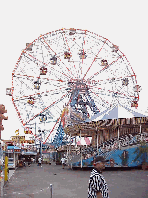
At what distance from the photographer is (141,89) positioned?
3303 cm

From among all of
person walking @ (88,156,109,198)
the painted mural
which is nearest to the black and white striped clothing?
person walking @ (88,156,109,198)

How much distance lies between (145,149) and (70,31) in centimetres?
1829

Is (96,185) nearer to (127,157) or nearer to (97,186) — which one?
(97,186)

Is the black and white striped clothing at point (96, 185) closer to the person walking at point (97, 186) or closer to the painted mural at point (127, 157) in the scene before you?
the person walking at point (97, 186)

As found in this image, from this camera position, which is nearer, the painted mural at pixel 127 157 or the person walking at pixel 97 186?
the person walking at pixel 97 186

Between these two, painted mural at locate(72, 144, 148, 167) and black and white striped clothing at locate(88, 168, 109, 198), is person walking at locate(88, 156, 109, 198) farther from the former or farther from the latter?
painted mural at locate(72, 144, 148, 167)

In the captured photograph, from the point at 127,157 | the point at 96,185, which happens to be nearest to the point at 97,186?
the point at 96,185

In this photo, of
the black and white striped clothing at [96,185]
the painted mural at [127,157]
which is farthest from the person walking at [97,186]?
the painted mural at [127,157]

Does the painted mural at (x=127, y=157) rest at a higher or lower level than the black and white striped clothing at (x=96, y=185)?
lower

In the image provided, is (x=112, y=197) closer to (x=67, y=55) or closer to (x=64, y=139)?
(x=67, y=55)

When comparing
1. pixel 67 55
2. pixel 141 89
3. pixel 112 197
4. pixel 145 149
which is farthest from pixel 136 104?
pixel 112 197

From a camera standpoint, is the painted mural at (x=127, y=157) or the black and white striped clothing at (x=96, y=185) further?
the painted mural at (x=127, y=157)

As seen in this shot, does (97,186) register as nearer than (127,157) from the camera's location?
Yes

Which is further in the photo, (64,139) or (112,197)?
(64,139)
